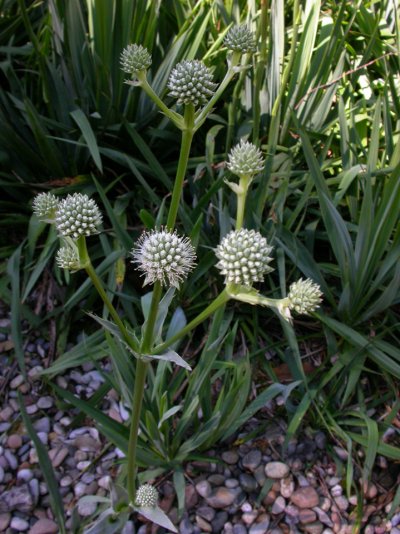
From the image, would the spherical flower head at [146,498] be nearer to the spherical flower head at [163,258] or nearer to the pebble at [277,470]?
the pebble at [277,470]

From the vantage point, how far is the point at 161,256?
1.27 m

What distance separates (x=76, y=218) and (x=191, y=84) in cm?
40

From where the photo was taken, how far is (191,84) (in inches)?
52.3

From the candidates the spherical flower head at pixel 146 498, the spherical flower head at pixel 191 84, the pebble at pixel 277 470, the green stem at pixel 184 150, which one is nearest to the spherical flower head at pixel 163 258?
the green stem at pixel 184 150

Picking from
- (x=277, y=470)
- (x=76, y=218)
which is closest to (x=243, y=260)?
(x=76, y=218)

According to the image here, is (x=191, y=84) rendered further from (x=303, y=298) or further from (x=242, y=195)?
(x=303, y=298)

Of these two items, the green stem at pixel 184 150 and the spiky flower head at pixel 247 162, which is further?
the spiky flower head at pixel 247 162

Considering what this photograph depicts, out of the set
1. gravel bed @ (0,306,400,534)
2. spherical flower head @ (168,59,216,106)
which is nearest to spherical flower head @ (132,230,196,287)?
spherical flower head @ (168,59,216,106)

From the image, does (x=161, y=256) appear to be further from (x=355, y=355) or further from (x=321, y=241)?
(x=321, y=241)

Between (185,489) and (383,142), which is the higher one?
(383,142)

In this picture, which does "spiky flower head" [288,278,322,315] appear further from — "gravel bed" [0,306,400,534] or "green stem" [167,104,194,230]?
"gravel bed" [0,306,400,534]

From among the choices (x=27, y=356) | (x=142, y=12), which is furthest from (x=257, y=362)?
(x=142, y=12)

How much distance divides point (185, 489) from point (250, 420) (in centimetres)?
36

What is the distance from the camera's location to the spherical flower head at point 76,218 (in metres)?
1.30
